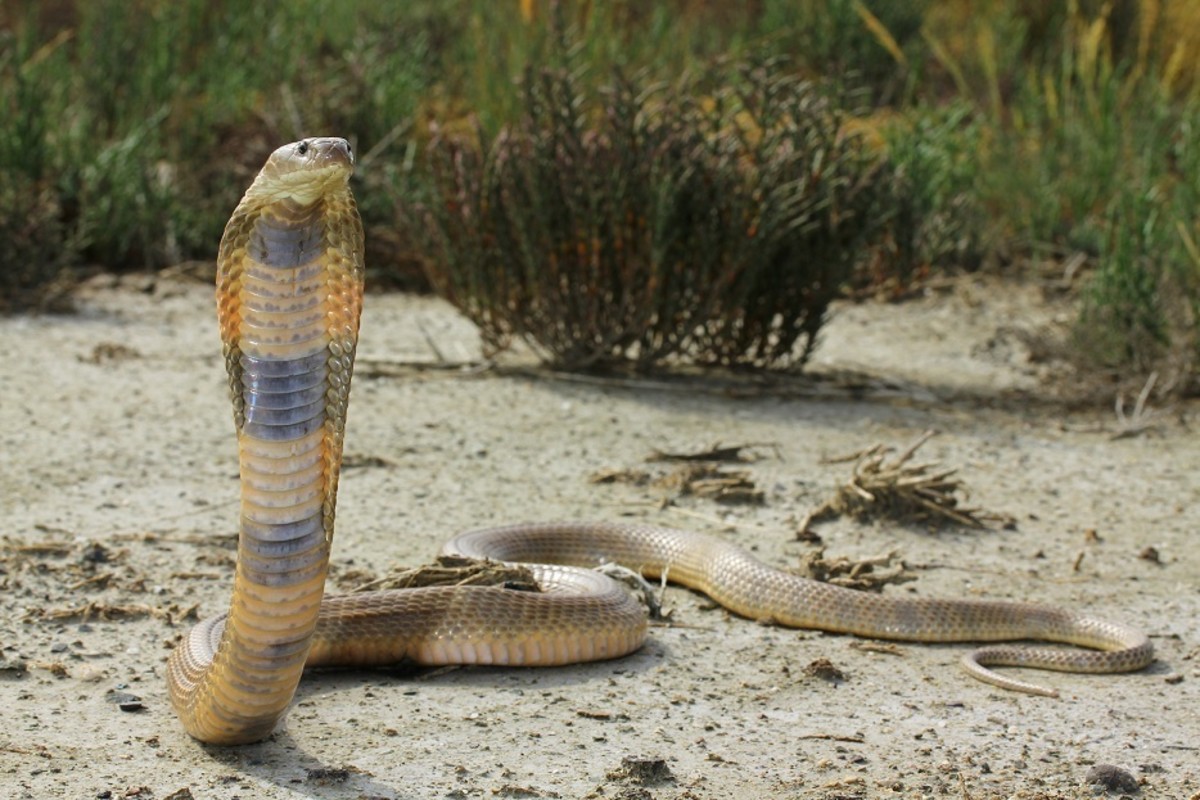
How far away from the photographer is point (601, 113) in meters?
9.98

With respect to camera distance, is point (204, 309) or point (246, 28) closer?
point (204, 309)

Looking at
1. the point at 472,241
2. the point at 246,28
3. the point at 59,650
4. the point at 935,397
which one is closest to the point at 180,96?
the point at 246,28

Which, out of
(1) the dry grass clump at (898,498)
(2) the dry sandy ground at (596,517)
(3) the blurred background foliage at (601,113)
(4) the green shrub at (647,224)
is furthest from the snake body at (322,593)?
(3) the blurred background foliage at (601,113)

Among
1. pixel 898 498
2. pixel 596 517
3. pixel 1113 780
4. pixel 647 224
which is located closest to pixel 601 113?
pixel 647 224

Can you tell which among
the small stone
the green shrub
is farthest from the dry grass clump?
the small stone

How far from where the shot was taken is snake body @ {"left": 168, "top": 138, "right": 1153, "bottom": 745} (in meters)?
3.21

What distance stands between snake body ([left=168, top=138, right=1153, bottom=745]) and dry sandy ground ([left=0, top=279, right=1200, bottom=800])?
86mm

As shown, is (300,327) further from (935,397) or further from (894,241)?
(894,241)

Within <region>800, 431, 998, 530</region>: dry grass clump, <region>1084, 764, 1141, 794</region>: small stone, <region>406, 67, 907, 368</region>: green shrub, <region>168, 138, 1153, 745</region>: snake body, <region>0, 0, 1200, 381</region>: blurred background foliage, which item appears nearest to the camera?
<region>168, 138, 1153, 745</region>: snake body

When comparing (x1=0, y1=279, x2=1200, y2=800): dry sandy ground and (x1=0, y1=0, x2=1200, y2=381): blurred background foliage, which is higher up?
(x1=0, y1=0, x2=1200, y2=381): blurred background foliage

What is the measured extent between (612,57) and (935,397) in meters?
3.30

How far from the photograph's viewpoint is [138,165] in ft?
32.3

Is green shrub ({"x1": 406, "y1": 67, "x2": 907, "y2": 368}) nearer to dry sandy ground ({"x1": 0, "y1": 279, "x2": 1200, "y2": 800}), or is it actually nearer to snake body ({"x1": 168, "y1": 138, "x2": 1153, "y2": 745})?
dry sandy ground ({"x1": 0, "y1": 279, "x2": 1200, "y2": 800})

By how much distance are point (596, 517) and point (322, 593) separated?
2711 millimetres
